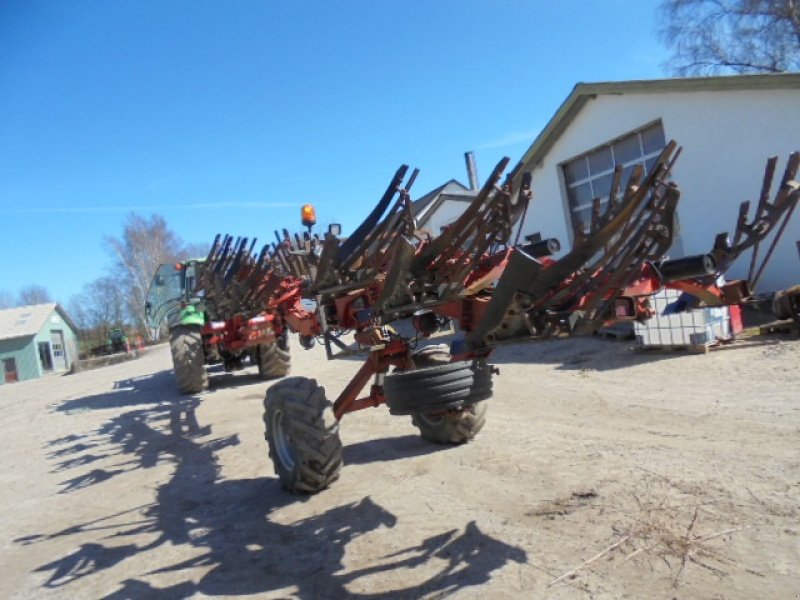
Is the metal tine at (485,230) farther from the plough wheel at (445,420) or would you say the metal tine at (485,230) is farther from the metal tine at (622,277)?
the plough wheel at (445,420)

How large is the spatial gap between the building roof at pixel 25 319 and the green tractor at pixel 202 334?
3299 cm

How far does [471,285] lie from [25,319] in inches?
1925

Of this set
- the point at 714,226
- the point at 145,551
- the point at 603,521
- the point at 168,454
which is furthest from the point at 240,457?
the point at 714,226

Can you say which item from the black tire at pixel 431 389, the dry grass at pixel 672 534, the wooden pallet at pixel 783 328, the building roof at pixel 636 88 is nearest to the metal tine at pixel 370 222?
the black tire at pixel 431 389

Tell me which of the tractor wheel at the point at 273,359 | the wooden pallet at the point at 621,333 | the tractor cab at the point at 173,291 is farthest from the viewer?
the tractor wheel at the point at 273,359

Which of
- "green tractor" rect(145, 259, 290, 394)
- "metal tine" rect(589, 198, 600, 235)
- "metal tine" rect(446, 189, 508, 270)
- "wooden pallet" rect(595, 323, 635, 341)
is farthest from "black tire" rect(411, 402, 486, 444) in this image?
"wooden pallet" rect(595, 323, 635, 341)

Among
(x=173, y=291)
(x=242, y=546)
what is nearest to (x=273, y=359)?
(x=173, y=291)

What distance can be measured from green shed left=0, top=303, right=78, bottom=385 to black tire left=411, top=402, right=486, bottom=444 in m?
38.4

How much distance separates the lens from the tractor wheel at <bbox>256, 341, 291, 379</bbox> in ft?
43.5

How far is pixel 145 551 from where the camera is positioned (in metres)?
4.45

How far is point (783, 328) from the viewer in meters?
9.71

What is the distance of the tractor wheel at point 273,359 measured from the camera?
13250 mm

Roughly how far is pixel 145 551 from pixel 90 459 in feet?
13.4

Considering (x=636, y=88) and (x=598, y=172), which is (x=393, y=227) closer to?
(x=636, y=88)
